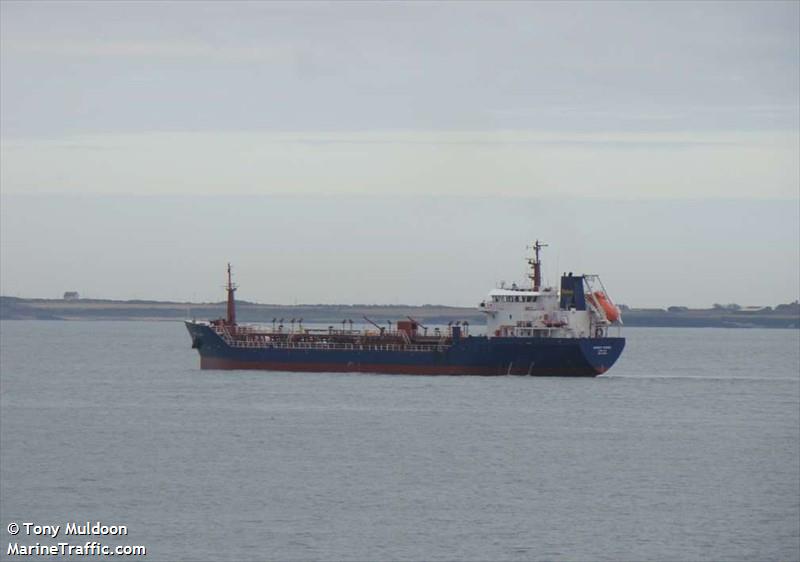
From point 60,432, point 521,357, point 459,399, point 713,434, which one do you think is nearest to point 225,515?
point 60,432

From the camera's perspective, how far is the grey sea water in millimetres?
39906

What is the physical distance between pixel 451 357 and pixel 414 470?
39.4 meters

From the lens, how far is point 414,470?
50.8 meters

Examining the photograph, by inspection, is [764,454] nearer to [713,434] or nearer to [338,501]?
[713,434]

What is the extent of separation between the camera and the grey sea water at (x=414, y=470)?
39.9 m

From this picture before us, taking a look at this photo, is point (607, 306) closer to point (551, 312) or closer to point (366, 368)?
point (551, 312)
